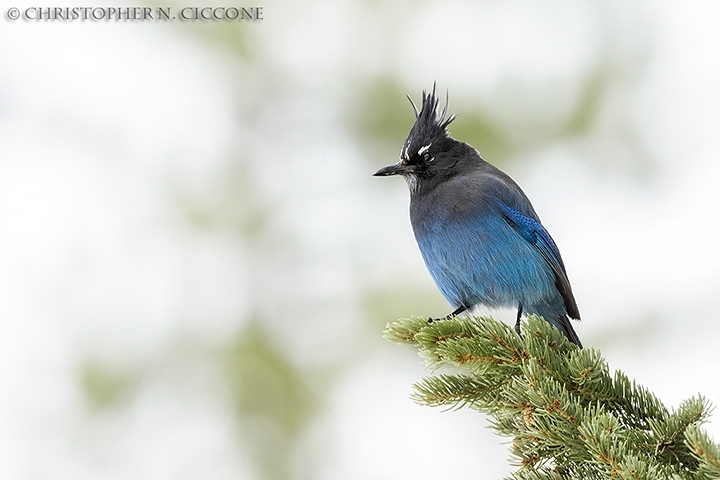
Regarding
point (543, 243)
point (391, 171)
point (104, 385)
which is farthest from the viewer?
point (104, 385)

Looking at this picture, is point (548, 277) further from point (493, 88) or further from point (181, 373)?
point (181, 373)

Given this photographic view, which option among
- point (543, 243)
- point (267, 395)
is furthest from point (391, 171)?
point (267, 395)

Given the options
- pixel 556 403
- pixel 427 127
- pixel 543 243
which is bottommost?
pixel 556 403

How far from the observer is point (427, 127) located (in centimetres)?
433

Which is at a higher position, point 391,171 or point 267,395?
point 391,171

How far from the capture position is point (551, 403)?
2398 mm

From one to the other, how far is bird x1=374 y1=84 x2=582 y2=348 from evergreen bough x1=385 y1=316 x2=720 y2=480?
3.14 feet

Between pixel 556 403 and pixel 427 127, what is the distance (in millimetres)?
2199

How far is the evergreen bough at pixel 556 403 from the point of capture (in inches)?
87.9

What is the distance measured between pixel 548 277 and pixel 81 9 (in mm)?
3838

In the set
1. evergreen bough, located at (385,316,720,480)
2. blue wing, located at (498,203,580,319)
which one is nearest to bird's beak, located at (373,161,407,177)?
blue wing, located at (498,203,580,319)

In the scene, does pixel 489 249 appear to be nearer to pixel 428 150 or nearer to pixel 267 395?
pixel 428 150

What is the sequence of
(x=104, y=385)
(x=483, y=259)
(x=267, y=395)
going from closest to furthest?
(x=483, y=259) → (x=104, y=385) → (x=267, y=395)

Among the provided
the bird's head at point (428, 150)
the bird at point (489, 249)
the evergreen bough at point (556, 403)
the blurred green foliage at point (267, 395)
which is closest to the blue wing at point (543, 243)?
the bird at point (489, 249)
